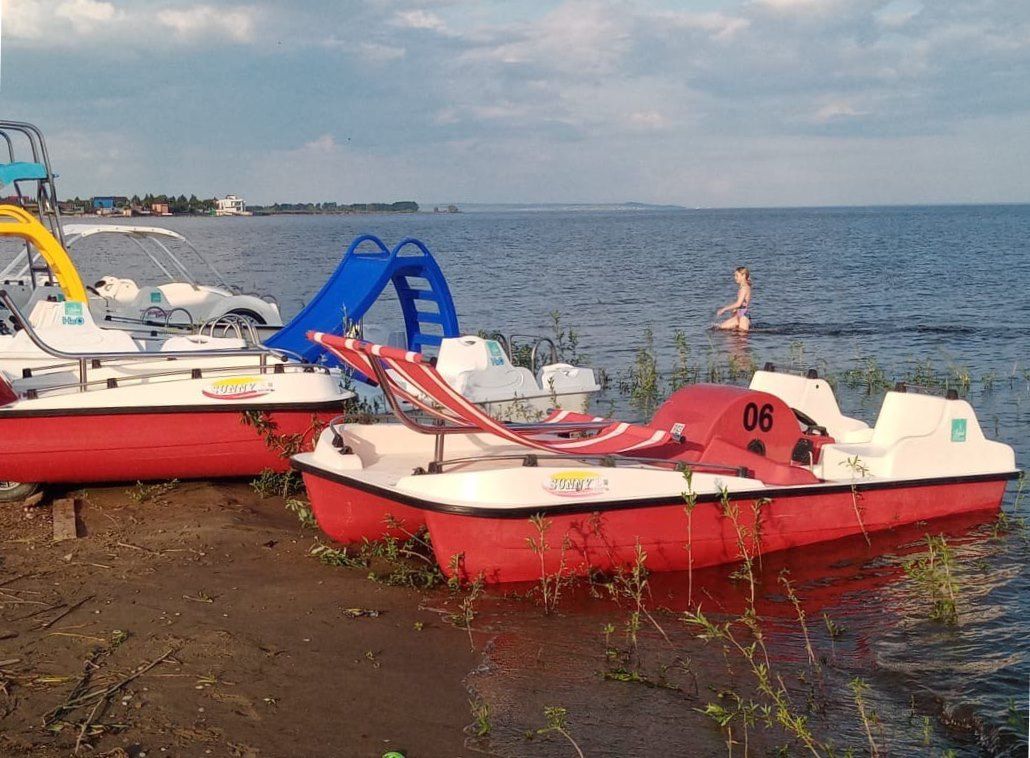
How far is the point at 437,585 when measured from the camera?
24.3 ft

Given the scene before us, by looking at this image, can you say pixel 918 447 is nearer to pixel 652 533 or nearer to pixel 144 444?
pixel 652 533

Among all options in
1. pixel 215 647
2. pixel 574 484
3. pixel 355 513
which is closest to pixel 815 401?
pixel 574 484

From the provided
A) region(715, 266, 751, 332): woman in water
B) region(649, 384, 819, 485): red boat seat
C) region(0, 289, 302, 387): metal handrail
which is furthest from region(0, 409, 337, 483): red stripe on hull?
region(715, 266, 751, 332): woman in water

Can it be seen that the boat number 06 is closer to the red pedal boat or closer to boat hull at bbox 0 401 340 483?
the red pedal boat

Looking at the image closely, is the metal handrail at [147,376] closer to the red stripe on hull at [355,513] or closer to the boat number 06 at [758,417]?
the red stripe on hull at [355,513]

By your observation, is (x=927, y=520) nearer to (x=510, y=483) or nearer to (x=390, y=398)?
(x=510, y=483)

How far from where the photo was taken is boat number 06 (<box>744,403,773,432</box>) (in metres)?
8.26

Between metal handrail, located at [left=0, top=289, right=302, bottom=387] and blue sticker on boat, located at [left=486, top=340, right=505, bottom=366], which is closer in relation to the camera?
metal handrail, located at [left=0, top=289, right=302, bottom=387]

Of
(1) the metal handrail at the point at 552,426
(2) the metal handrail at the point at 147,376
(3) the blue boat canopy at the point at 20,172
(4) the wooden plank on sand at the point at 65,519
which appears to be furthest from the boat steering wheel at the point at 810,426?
(3) the blue boat canopy at the point at 20,172

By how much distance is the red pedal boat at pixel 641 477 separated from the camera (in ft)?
23.3

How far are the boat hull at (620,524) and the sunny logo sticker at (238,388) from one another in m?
1.59

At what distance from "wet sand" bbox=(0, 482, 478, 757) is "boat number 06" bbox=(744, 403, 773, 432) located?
277 centimetres

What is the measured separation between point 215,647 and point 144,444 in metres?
3.55

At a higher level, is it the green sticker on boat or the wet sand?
the green sticker on boat
